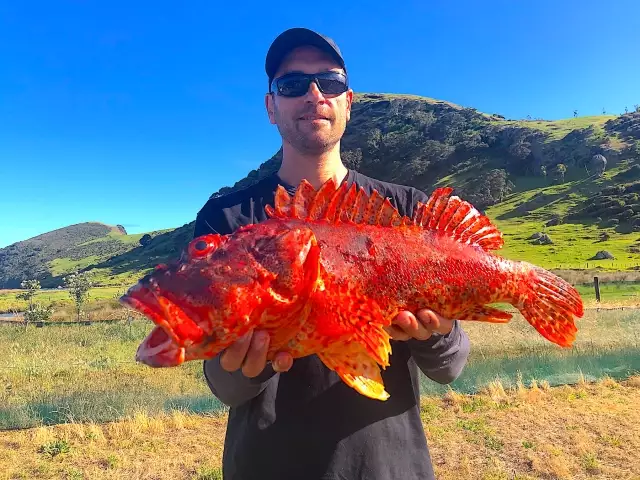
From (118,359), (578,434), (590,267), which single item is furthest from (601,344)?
(590,267)

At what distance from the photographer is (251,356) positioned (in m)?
2.69

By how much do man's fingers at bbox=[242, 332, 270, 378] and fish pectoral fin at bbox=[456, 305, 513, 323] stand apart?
56.6 inches

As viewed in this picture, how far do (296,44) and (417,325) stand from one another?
109 inches

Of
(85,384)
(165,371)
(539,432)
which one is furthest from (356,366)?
(165,371)

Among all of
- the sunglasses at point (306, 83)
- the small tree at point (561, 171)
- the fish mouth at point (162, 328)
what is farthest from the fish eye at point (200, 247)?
the small tree at point (561, 171)

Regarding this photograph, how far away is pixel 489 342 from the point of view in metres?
23.7

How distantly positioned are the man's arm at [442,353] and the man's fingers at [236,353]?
1.35m

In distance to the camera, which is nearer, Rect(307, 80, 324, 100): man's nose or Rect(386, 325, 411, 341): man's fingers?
Rect(386, 325, 411, 341): man's fingers

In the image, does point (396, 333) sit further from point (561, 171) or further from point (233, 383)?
point (561, 171)

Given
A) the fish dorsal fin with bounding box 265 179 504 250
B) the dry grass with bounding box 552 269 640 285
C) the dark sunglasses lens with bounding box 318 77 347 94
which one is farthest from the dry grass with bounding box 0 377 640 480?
the dry grass with bounding box 552 269 640 285

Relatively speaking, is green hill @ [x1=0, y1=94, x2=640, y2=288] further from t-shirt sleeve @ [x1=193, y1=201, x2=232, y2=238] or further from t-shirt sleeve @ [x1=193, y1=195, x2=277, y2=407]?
t-shirt sleeve @ [x1=193, y1=195, x2=277, y2=407]

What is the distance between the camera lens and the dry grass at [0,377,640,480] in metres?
10.1

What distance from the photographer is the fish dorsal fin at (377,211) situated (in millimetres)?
3076

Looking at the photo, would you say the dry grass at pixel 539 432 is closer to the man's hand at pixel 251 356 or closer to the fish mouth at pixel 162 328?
the man's hand at pixel 251 356
